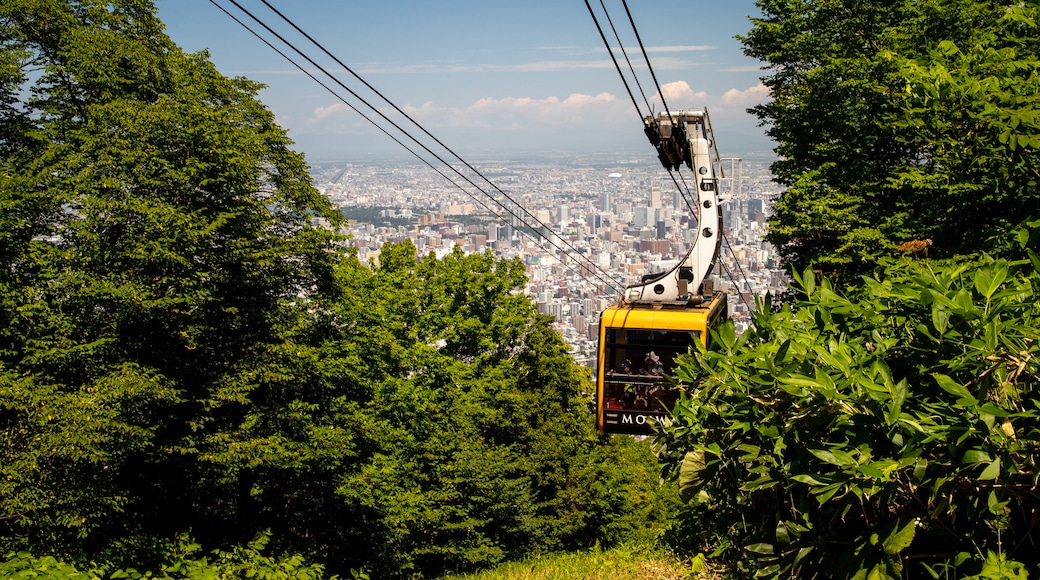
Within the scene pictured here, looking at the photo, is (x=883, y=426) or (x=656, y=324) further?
(x=656, y=324)

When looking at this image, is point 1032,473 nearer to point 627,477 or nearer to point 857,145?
point 857,145

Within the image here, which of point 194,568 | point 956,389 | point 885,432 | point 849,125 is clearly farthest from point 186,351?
point 849,125

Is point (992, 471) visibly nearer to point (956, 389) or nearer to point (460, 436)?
point (956, 389)

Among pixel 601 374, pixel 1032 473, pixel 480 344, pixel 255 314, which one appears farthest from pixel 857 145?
pixel 1032 473

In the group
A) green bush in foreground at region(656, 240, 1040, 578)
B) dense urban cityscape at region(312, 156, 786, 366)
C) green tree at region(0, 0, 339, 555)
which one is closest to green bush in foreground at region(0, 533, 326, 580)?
green tree at region(0, 0, 339, 555)

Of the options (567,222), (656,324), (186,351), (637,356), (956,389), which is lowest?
(186,351)

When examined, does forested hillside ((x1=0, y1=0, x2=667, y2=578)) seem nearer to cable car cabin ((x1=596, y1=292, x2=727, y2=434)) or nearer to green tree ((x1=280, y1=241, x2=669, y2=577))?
green tree ((x1=280, y1=241, x2=669, y2=577))
